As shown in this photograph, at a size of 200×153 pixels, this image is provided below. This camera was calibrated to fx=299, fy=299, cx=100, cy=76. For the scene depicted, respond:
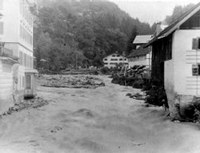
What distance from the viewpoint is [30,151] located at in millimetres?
13133

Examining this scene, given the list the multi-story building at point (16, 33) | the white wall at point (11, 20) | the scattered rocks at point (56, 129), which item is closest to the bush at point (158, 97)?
the scattered rocks at point (56, 129)

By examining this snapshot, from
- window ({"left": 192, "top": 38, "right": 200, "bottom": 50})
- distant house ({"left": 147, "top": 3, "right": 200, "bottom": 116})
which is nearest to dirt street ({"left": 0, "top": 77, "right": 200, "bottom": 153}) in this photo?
distant house ({"left": 147, "top": 3, "right": 200, "bottom": 116})

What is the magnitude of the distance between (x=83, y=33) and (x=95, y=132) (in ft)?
357

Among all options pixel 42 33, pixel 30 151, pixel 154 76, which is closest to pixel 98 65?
pixel 42 33

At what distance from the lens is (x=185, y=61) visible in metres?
19.9

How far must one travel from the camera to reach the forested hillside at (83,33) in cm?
11025

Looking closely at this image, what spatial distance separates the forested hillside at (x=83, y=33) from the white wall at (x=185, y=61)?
86.1m

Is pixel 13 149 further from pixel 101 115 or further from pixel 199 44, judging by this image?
pixel 199 44

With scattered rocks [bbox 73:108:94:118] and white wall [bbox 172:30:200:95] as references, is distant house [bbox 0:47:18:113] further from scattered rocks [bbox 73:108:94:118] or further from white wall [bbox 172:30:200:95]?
white wall [bbox 172:30:200:95]

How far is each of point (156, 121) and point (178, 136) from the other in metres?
4.19

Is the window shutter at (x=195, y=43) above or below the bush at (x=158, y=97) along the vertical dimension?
above

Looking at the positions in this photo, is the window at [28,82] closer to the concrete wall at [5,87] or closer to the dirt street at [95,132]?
the dirt street at [95,132]

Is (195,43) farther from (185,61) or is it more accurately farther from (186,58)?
(185,61)

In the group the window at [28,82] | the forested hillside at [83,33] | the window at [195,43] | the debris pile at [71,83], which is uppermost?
the forested hillside at [83,33]
